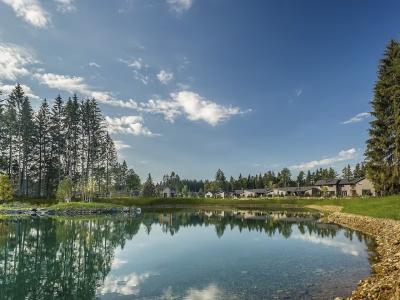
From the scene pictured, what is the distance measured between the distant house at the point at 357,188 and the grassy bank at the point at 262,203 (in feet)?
65.1

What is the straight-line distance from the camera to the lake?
15102 mm

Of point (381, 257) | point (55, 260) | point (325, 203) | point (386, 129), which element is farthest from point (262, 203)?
point (55, 260)

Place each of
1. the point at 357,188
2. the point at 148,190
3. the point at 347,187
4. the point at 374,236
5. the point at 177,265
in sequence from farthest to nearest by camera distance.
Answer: the point at 148,190 → the point at 347,187 → the point at 357,188 → the point at 374,236 → the point at 177,265

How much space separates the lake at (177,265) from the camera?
15102mm

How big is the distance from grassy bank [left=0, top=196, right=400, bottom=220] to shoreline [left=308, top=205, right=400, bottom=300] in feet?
5.21

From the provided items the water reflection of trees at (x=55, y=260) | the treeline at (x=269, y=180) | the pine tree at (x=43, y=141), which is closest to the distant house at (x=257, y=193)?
the treeline at (x=269, y=180)

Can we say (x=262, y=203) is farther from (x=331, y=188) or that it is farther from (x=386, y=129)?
(x=386, y=129)

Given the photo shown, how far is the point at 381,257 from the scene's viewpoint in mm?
21516

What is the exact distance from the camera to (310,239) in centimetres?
3300

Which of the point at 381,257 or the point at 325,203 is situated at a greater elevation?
the point at 325,203

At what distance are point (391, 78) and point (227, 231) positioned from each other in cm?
3420

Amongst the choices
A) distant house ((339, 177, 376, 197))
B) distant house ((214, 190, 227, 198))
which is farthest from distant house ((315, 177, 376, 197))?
distant house ((214, 190, 227, 198))

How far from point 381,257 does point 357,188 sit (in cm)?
8600

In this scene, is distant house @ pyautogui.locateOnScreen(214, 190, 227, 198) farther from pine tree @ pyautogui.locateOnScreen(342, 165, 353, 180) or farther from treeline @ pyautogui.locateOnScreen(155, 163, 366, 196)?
pine tree @ pyautogui.locateOnScreen(342, 165, 353, 180)
